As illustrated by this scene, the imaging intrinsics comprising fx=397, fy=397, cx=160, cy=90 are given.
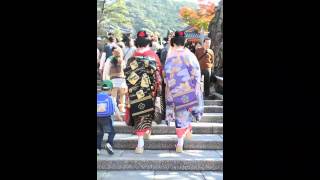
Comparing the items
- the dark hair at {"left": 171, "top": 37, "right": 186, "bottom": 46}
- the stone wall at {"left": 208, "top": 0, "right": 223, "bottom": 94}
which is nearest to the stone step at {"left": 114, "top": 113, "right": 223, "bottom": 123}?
the dark hair at {"left": 171, "top": 37, "right": 186, "bottom": 46}

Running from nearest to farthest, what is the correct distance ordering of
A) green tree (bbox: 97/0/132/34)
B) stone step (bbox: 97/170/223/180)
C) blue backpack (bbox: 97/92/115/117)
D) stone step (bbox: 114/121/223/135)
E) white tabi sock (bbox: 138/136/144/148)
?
stone step (bbox: 97/170/223/180)
blue backpack (bbox: 97/92/115/117)
white tabi sock (bbox: 138/136/144/148)
stone step (bbox: 114/121/223/135)
green tree (bbox: 97/0/132/34)

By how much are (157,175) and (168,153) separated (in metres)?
0.49

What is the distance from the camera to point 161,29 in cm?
470

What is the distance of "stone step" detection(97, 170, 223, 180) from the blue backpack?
0.63m

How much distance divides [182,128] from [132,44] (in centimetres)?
132

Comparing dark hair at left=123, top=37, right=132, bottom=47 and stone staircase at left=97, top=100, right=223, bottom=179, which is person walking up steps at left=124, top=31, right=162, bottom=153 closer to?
stone staircase at left=97, top=100, right=223, bottom=179

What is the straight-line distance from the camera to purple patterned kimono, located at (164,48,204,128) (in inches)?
185

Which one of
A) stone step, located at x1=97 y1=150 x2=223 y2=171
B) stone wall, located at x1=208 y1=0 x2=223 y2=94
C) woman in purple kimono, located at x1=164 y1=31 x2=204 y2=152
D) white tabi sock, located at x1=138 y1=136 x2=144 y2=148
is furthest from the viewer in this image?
stone wall, located at x1=208 y1=0 x2=223 y2=94

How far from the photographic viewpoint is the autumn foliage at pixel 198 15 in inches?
180

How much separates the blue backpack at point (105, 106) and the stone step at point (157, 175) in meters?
0.63

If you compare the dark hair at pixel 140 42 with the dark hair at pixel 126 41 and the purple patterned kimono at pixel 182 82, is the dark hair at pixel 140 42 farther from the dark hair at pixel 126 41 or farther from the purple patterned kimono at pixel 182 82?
the dark hair at pixel 126 41

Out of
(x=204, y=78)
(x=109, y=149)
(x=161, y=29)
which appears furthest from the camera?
(x=204, y=78)
